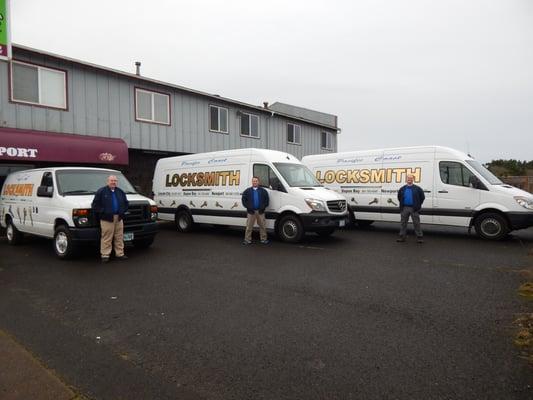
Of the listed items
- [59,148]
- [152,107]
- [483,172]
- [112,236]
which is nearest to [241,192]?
[112,236]

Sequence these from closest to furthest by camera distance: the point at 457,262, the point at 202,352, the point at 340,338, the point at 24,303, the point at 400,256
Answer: the point at 202,352
the point at 340,338
the point at 24,303
the point at 457,262
the point at 400,256

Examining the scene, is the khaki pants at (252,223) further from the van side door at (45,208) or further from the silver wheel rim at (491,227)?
the silver wheel rim at (491,227)

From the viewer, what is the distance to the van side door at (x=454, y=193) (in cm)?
1040

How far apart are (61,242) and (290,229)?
5214 millimetres

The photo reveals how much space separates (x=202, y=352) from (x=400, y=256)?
18.4 ft

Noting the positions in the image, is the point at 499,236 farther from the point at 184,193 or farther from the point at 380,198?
the point at 184,193

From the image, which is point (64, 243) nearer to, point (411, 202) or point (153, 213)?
point (153, 213)

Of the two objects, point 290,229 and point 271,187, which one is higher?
point 271,187

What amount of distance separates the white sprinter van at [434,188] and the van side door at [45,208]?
27.4 ft

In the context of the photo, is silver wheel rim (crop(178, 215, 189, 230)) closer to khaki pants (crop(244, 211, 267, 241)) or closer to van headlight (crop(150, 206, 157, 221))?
khaki pants (crop(244, 211, 267, 241))

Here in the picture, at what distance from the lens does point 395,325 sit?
4352 mm

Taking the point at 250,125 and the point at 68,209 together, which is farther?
the point at 250,125

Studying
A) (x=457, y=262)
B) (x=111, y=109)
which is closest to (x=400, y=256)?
(x=457, y=262)

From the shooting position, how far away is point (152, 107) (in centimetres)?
1645
